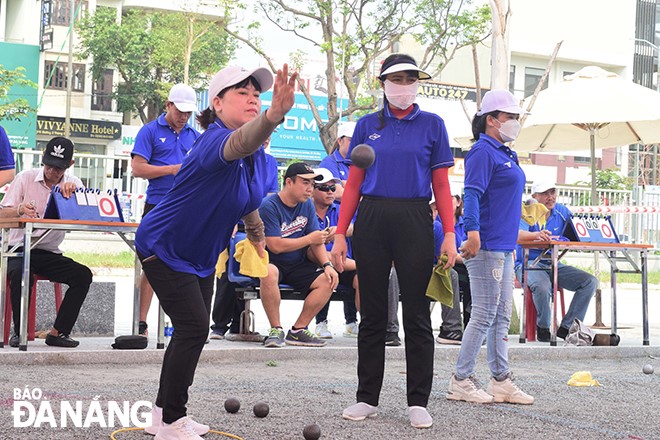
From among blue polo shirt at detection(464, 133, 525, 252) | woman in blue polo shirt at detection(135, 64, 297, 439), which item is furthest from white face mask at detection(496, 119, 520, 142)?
woman in blue polo shirt at detection(135, 64, 297, 439)

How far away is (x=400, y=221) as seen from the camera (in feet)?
20.6

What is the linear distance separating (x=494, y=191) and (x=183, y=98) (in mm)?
3267

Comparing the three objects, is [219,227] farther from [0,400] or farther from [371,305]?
[0,400]

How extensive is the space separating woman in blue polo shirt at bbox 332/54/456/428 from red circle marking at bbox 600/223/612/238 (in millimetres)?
5312

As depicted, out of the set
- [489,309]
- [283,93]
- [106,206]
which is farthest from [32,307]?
[283,93]

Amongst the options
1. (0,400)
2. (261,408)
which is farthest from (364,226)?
(0,400)

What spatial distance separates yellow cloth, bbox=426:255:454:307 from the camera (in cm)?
676

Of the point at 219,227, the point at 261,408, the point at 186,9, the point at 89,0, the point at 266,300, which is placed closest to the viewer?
the point at 219,227

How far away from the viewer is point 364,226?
6.39m

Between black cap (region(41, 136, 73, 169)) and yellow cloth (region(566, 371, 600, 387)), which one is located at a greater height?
black cap (region(41, 136, 73, 169))

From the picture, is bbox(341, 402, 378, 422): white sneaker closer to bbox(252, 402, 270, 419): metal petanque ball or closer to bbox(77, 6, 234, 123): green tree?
bbox(252, 402, 270, 419): metal petanque ball

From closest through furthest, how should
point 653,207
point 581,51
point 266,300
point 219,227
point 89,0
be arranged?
1. point 219,227
2. point 266,300
3. point 653,207
4. point 89,0
5. point 581,51

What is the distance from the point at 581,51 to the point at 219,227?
63.8 m

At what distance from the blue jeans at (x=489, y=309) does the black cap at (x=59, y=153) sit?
12.6 ft
